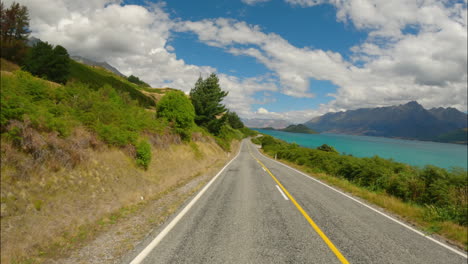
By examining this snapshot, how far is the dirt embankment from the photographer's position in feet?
13.3

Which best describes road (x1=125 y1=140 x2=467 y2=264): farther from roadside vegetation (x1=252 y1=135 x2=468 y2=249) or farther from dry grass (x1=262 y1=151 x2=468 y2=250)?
roadside vegetation (x1=252 y1=135 x2=468 y2=249)

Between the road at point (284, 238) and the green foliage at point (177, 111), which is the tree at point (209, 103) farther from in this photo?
the road at point (284, 238)

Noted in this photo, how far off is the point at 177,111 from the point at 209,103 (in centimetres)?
1786

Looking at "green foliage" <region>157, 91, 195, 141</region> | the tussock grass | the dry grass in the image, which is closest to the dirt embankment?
the tussock grass

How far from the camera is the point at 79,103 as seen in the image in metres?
8.99

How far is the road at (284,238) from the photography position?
13.3 ft

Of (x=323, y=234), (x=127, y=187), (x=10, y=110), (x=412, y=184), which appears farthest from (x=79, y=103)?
(x=412, y=184)

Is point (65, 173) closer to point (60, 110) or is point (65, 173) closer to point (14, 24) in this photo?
point (60, 110)

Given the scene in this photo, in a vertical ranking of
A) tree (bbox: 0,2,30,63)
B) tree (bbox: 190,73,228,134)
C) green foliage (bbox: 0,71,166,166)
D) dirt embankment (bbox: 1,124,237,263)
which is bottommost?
dirt embankment (bbox: 1,124,237,263)

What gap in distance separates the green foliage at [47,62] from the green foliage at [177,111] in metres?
21.0

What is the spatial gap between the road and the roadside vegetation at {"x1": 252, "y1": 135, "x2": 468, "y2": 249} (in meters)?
1.37

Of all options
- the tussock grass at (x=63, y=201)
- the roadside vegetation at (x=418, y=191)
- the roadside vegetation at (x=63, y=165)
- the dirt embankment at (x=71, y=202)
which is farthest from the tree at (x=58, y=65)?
the roadside vegetation at (x=418, y=191)

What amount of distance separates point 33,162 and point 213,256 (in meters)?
5.34

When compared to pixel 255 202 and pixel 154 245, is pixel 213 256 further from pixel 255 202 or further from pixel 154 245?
pixel 255 202
